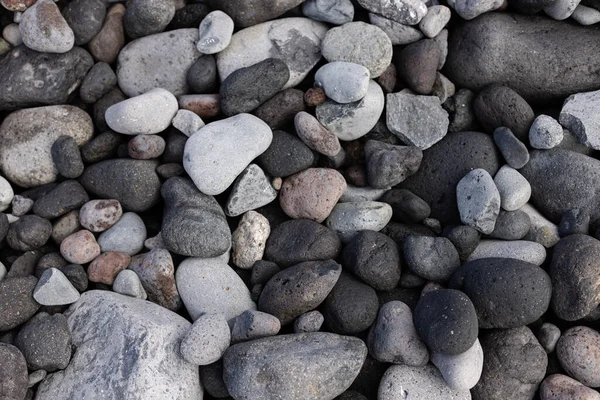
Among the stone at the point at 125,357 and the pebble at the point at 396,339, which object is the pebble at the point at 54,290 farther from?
the pebble at the point at 396,339

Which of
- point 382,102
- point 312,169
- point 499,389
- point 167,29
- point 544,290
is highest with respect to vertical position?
point 167,29

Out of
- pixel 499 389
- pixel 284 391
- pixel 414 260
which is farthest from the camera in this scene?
pixel 414 260

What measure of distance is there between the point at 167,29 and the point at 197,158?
964 mm

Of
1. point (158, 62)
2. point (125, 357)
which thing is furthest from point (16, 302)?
point (158, 62)

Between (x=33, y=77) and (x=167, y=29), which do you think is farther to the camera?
(x=167, y=29)

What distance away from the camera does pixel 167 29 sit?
3.46 metres

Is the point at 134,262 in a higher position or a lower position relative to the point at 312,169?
lower

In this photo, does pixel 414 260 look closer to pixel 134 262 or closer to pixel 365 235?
pixel 365 235

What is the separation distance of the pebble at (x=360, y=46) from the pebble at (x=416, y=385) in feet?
5.34

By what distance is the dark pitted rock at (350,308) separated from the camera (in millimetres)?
2764

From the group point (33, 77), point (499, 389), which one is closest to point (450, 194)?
point (499, 389)

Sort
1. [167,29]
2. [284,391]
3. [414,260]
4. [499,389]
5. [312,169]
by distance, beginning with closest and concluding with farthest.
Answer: [284,391] → [499,389] → [414,260] → [312,169] → [167,29]

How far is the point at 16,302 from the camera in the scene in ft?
9.00

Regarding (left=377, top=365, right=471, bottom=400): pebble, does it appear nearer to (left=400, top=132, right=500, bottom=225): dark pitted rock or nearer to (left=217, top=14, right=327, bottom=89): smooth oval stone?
A: (left=400, top=132, right=500, bottom=225): dark pitted rock
